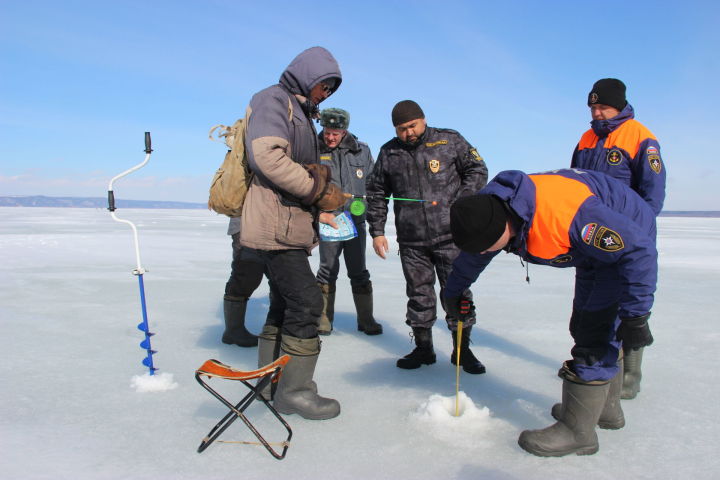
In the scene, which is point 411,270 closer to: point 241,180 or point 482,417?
point 482,417

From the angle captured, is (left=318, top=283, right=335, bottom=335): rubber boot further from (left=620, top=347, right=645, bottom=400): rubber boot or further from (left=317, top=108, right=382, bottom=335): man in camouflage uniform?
(left=620, top=347, right=645, bottom=400): rubber boot

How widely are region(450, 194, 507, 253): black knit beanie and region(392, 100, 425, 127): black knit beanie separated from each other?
139 centimetres

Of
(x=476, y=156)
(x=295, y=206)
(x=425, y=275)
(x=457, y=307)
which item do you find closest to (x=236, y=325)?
(x=425, y=275)

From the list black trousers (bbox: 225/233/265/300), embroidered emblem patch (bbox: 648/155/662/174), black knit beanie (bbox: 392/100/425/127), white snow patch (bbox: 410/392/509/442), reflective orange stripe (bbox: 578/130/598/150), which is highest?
black knit beanie (bbox: 392/100/425/127)

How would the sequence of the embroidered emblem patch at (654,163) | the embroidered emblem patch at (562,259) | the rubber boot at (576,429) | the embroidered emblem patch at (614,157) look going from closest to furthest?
the embroidered emblem patch at (562,259), the rubber boot at (576,429), the embroidered emblem patch at (654,163), the embroidered emblem patch at (614,157)

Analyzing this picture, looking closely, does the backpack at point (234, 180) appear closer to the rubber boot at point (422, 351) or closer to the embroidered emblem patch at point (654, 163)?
the rubber boot at point (422, 351)

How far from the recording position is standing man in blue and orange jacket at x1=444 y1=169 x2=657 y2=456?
1634 millimetres

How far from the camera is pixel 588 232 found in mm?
1657

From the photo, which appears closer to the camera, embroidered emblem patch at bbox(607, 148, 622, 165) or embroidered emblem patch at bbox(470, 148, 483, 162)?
embroidered emblem patch at bbox(607, 148, 622, 165)

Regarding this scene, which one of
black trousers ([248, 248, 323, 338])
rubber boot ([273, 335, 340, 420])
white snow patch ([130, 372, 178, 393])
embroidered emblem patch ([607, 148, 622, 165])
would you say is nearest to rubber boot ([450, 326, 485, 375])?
rubber boot ([273, 335, 340, 420])

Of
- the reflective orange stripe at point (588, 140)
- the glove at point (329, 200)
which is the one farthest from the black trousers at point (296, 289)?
the reflective orange stripe at point (588, 140)

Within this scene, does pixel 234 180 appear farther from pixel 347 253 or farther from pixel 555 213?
pixel 347 253

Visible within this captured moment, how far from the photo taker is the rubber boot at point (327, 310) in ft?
12.5

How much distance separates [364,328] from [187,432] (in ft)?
6.36
